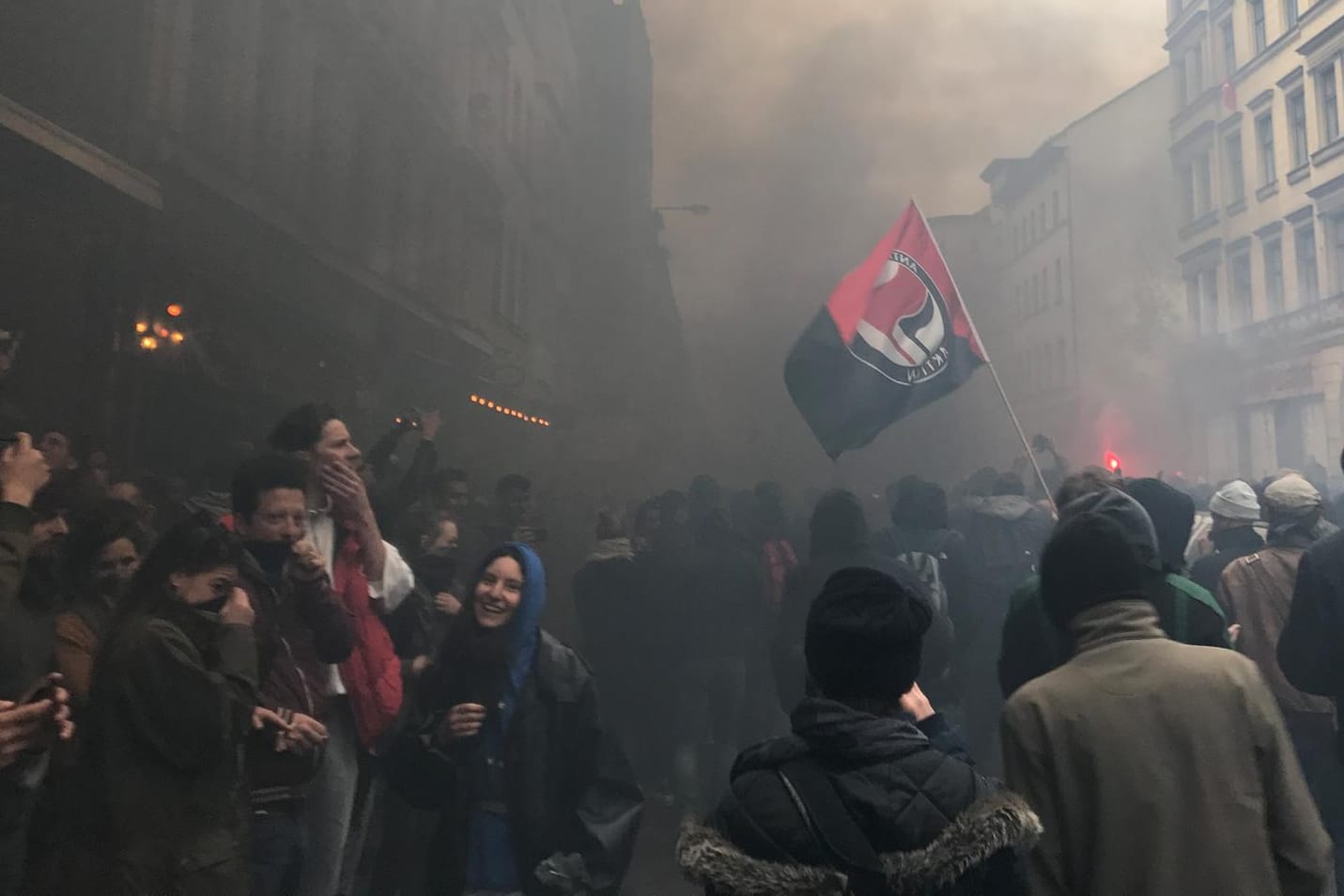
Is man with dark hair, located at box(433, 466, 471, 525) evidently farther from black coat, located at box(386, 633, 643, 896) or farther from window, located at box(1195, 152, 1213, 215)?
window, located at box(1195, 152, 1213, 215)

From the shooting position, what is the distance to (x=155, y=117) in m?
5.38

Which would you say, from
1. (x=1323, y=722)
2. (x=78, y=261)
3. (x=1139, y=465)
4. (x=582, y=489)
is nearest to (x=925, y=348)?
(x=1323, y=722)

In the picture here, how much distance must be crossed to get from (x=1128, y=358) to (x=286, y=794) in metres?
26.6

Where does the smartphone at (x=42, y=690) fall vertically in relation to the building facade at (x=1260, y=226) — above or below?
below

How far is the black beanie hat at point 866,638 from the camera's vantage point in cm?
132

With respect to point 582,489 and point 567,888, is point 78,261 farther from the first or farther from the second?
point 582,489

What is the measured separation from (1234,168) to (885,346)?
21088 mm

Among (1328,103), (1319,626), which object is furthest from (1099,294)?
(1319,626)

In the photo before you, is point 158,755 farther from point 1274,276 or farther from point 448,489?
point 1274,276

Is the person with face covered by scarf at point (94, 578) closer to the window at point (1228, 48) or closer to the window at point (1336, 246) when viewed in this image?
the window at point (1336, 246)

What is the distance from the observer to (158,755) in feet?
6.46

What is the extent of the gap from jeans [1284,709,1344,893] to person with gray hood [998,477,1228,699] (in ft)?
3.12

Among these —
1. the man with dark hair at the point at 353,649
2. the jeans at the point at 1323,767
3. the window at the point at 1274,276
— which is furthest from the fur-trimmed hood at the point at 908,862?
the window at the point at 1274,276

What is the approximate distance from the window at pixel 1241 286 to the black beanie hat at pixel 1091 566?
22.3 m
